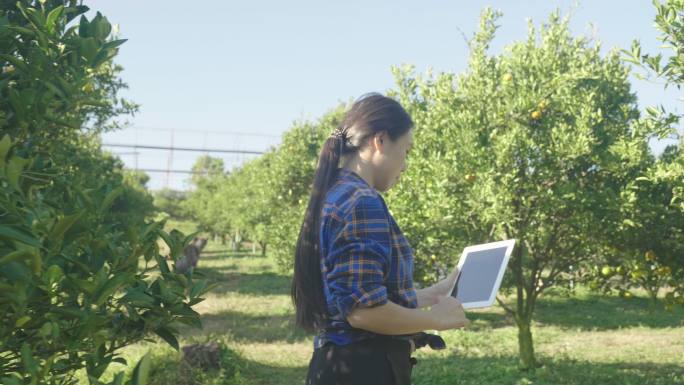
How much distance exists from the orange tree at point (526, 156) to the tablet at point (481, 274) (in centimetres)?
443

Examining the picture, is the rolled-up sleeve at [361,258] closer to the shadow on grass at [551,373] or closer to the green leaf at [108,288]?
the green leaf at [108,288]

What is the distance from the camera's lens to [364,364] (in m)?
2.62

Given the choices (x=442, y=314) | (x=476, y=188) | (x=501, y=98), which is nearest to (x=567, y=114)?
(x=501, y=98)

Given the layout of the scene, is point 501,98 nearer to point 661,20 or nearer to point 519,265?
point 519,265

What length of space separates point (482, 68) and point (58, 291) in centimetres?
728

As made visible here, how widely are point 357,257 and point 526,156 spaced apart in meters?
5.77

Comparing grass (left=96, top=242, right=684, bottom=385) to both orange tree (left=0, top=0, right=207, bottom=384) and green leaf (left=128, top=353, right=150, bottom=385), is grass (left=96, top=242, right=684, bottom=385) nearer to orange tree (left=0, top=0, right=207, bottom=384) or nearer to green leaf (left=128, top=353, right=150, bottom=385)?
orange tree (left=0, top=0, right=207, bottom=384)

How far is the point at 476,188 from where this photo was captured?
7.62 m

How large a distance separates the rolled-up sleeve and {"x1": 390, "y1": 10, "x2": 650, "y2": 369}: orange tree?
16.6 feet

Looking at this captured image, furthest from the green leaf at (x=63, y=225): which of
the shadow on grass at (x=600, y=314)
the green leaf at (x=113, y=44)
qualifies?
the shadow on grass at (x=600, y=314)

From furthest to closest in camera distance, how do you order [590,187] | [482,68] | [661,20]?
1. [482,68]
2. [590,187]
3. [661,20]

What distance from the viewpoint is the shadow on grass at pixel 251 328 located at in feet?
44.6

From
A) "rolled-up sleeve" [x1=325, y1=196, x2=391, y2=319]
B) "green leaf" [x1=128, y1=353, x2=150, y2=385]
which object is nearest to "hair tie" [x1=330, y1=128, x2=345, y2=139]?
"rolled-up sleeve" [x1=325, y1=196, x2=391, y2=319]

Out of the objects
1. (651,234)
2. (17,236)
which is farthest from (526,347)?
(17,236)
